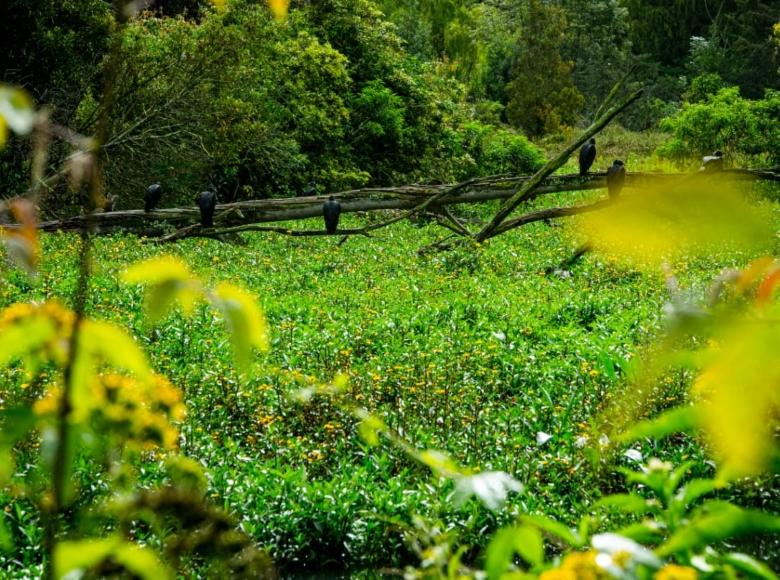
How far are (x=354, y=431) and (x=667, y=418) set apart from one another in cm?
392

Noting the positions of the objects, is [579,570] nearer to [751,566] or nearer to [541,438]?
[751,566]

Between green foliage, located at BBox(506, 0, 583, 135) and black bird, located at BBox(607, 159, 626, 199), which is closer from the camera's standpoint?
black bird, located at BBox(607, 159, 626, 199)

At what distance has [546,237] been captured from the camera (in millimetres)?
11031

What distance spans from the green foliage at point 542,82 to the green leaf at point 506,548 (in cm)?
1904

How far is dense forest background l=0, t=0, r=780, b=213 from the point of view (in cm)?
937

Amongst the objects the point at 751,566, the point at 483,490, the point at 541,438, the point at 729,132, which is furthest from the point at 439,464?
the point at 729,132

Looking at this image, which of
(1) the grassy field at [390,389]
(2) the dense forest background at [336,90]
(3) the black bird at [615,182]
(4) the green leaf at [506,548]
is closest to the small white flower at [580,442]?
(1) the grassy field at [390,389]

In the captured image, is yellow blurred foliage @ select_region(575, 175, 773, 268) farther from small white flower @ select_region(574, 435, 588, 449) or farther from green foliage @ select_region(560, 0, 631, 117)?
green foliage @ select_region(560, 0, 631, 117)

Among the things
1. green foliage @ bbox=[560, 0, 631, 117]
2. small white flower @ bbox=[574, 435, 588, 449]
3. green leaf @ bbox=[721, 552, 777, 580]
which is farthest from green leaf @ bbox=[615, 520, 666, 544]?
green foliage @ bbox=[560, 0, 631, 117]

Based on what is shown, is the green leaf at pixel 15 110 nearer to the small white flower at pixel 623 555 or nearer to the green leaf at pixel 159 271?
the green leaf at pixel 159 271

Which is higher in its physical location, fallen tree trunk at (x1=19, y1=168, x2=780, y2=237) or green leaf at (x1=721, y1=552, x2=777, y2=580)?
fallen tree trunk at (x1=19, y1=168, x2=780, y2=237)

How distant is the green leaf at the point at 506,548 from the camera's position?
48 centimetres

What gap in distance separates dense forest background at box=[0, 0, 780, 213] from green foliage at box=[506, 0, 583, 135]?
41mm

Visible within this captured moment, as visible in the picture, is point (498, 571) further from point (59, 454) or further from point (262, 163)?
point (262, 163)
